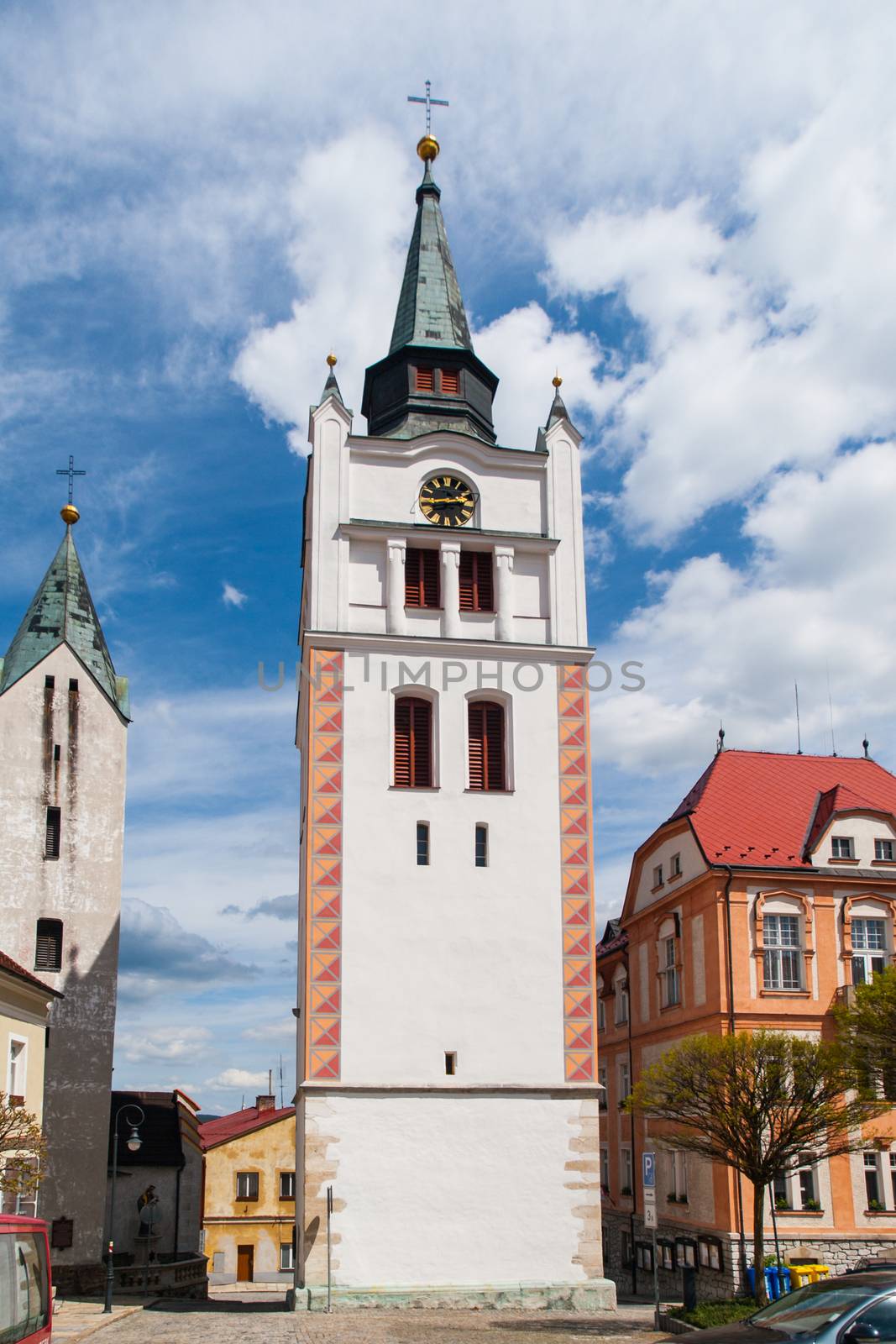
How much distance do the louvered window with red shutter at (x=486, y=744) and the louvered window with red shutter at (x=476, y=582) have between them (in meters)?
2.48

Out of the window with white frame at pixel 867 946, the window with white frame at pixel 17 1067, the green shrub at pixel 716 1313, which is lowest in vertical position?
the green shrub at pixel 716 1313

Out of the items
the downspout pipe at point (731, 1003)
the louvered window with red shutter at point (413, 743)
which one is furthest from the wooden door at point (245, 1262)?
the louvered window with red shutter at point (413, 743)

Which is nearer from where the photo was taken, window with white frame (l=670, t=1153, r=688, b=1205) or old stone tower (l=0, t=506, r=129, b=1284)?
window with white frame (l=670, t=1153, r=688, b=1205)

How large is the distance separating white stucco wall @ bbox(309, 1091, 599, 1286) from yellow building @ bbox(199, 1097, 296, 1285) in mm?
29464

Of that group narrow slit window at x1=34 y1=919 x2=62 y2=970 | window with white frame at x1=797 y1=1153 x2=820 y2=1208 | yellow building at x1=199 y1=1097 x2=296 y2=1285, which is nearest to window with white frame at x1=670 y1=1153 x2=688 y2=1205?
window with white frame at x1=797 y1=1153 x2=820 y2=1208

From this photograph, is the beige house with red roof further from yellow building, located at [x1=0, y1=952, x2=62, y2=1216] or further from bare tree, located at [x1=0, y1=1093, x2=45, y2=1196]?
yellow building, located at [x1=0, y1=952, x2=62, y2=1216]

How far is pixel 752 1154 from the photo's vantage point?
945 inches

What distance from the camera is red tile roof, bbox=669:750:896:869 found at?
33688 millimetres

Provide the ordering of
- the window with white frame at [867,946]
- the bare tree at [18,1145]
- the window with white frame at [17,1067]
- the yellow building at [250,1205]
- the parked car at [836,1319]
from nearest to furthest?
1. the parked car at [836,1319]
2. the bare tree at [18,1145]
3. the window with white frame at [17,1067]
4. the window with white frame at [867,946]
5. the yellow building at [250,1205]

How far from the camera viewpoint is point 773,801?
3575 centimetres

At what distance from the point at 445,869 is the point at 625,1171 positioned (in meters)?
16.7

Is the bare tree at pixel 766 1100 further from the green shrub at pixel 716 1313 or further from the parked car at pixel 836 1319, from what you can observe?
the parked car at pixel 836 1319

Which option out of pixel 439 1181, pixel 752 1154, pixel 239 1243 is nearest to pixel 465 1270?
pixel 439 1181

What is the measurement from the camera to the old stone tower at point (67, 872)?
35250 millimetres
